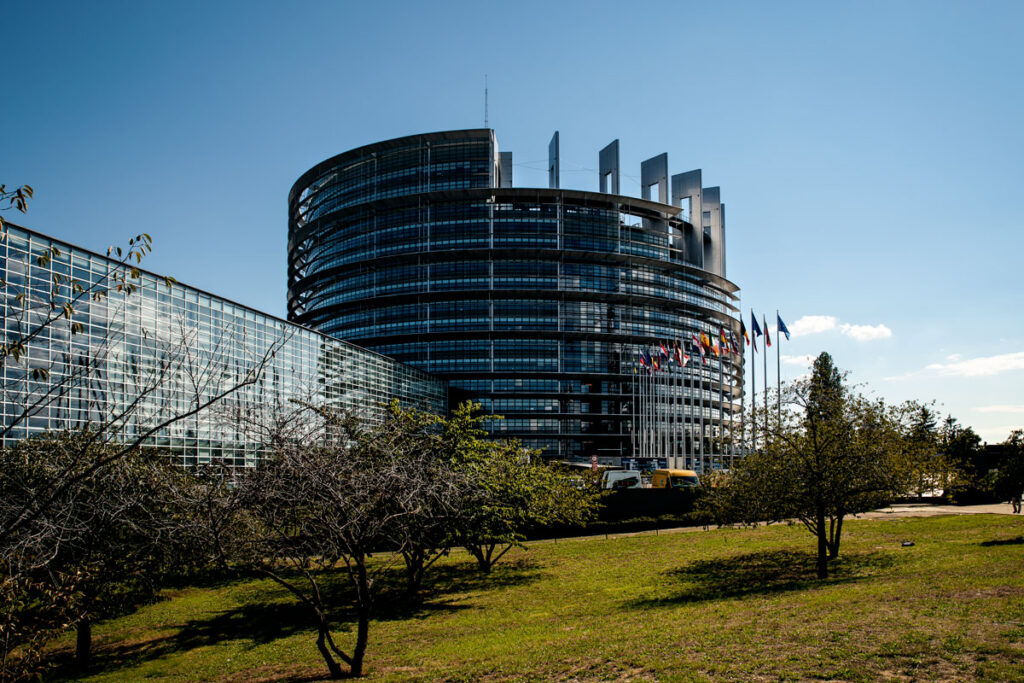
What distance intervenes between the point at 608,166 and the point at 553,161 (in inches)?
343

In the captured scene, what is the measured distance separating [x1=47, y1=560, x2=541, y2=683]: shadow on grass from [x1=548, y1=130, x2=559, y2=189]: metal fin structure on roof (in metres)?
83.6

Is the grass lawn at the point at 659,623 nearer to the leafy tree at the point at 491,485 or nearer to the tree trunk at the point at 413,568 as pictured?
the tree trunk at the point at 413,568

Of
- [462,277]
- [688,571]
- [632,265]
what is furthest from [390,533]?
[632,265]

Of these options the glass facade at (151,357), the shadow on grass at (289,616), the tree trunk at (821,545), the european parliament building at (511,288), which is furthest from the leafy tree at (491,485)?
the european parliament building at (511,288)

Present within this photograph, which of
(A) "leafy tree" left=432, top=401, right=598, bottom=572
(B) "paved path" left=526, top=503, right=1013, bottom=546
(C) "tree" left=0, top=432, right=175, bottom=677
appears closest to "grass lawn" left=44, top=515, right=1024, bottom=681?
(C) "tree" left=0, top=432, right=175, bottom=677

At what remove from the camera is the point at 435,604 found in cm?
2491

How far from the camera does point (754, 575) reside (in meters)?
26.0

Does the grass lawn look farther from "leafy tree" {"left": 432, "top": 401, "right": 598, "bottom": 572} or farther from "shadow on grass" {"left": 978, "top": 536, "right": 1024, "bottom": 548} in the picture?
"leafy tree" {"left": 432, "top": 401, "right": 598, "bottom": 572}

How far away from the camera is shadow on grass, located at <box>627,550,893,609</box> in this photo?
73.5 ft

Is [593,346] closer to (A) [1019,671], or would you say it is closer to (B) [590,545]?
(B) [590,545]

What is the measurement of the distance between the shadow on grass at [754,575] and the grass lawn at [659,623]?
0.35ft

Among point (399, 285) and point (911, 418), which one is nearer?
point (911, 418)

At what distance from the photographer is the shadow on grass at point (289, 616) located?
789 inches

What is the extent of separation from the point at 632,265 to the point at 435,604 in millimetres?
90808
